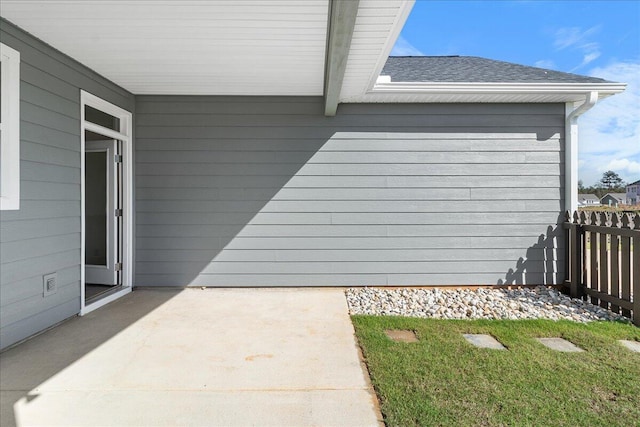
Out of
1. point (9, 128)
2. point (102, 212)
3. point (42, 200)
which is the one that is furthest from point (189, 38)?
point (102, 212)

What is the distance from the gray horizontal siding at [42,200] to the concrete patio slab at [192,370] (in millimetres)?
259

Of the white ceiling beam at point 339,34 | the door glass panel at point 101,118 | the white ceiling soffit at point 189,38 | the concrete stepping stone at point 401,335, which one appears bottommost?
the concrete stepping stone at point 401,335

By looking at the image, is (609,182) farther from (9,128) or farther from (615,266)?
(9,128)

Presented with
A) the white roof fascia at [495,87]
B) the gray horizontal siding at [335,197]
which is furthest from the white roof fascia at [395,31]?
the gray horizontal siding at [335,197]

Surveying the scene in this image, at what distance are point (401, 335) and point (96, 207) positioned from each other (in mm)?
4089

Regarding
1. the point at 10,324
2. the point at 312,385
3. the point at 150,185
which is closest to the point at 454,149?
the point at 312,385

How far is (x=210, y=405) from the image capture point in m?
2.15

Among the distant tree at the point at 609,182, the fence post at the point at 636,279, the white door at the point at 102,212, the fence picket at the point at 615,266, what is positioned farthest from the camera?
the distant tree at the point at 609,182

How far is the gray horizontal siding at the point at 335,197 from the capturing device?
15.5ft

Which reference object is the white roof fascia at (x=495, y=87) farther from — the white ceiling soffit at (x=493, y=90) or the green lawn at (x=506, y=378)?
the green lawn at (x=506, y=378)

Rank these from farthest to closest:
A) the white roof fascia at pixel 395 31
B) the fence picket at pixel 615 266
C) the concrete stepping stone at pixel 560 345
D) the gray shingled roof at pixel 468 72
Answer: the gray shingled roof at pixel 468 72 → the fence picket at pixel 615 266 → the concrete stepping stone at pixel 560 345 → the white roof fascia at pixel 395 31

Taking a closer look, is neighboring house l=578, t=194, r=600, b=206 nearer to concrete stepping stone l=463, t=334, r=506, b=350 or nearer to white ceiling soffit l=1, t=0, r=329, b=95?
concrete stepping stone l=463, t=334, r=506, b=350

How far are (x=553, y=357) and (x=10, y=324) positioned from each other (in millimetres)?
4255

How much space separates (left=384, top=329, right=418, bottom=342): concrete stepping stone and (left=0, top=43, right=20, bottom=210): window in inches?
130
